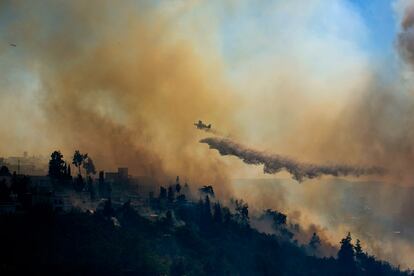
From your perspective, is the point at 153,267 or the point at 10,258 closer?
the point at 10,258

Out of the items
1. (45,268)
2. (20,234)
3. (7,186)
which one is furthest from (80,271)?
(7,186)

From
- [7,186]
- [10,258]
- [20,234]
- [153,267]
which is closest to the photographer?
[10,258]

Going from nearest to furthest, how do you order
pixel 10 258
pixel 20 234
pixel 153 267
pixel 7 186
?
pixel 10 258, pixel 20 234, pixel 153 267, pixel 7 186

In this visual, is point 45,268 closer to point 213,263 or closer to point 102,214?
point 102,214

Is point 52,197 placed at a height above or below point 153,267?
above

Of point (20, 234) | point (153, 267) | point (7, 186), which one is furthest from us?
point (7, 186)

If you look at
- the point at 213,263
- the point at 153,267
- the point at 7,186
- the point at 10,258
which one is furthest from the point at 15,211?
the point at 213,263

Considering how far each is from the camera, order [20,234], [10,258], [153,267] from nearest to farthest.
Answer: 1. [10,258]
2. [20,234]
3. [153,267]

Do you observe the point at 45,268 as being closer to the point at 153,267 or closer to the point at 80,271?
the point at 80,271

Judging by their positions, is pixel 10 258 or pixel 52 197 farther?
pixel 52 197
